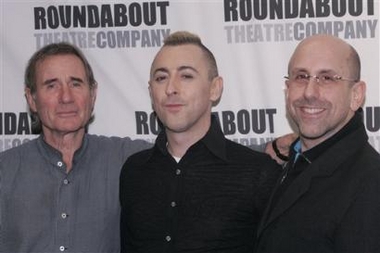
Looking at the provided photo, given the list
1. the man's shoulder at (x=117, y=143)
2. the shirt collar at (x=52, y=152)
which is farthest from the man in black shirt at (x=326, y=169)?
the shirt collar at (x=52, y=152)

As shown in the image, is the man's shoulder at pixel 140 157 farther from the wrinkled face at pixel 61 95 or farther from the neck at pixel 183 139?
the wrinkled face at pixel 61 95

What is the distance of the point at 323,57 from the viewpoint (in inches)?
84.7

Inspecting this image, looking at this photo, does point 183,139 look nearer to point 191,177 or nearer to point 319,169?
point 191,177

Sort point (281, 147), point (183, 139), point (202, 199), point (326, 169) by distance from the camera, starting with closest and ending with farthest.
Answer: point (326, 169), point (202, 199), point (183, 139), point (281, 147)

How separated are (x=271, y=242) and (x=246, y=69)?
114 centimetres

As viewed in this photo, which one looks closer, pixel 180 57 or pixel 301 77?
pixel 301 77

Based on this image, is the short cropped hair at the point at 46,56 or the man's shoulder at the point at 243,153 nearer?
the man's shoulder at the point at 243,153

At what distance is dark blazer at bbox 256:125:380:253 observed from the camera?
186 centimetres

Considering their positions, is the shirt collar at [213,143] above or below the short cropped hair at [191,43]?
below

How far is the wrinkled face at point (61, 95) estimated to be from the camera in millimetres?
2535

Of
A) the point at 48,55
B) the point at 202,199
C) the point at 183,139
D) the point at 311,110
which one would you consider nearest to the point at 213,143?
the point at 183,139

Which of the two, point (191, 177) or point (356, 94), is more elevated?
point (356, 94)

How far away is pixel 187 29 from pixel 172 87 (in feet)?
2.46

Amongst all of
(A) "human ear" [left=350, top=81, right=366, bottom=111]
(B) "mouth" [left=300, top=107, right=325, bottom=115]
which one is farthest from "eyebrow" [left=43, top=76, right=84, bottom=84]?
(A) "human ear" [left=350, top=81, right=366, bottom=111]
